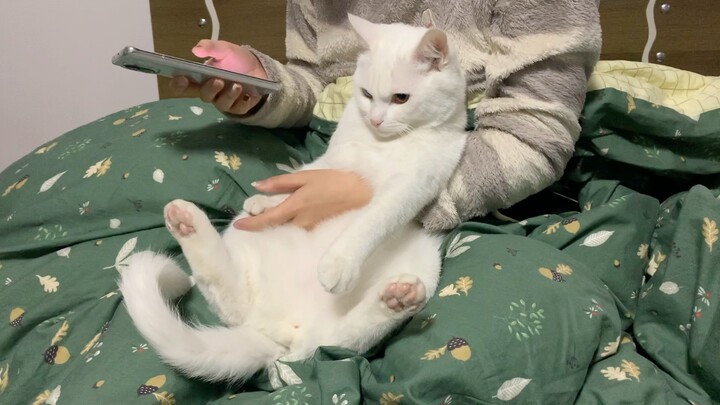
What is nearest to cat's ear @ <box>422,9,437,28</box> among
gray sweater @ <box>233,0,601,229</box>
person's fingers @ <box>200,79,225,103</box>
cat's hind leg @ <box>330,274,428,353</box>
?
gray sweater @ <box>233,0,601,229</box>

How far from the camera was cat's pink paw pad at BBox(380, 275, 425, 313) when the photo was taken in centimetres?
66

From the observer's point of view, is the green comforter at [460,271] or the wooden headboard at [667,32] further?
the wooden headboard at [667,32]

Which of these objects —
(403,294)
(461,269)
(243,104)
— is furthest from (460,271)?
(243,104)

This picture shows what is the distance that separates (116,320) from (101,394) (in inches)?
4.7

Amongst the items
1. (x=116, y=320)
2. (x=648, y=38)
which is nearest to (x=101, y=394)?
(x=116, y=320)

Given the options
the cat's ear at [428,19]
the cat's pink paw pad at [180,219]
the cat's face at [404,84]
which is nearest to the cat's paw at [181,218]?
the cat's pink paw pad at [180,219]

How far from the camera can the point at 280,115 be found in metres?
1.02

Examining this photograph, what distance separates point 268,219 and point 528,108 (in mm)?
423

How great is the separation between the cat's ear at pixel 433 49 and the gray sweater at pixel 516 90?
94mm

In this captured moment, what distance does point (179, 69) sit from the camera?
2.60 ft

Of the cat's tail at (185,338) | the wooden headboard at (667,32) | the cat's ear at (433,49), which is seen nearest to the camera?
the cat's tail at (185,338)

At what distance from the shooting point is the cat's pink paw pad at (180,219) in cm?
72

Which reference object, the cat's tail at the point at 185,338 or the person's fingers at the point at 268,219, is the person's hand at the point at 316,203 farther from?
the cat's tail at the point at 185,338

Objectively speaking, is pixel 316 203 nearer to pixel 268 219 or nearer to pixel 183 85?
pixel 268 219
